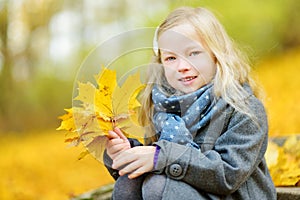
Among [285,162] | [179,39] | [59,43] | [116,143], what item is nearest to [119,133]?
[116,143]

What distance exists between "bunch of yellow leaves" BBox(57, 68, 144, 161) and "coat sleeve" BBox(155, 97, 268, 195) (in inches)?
5.6

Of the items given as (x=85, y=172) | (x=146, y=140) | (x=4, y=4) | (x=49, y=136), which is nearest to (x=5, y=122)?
(x=49, y=136)

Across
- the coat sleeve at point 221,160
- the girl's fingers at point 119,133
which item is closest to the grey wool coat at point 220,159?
the coat sleeve at point 221,160

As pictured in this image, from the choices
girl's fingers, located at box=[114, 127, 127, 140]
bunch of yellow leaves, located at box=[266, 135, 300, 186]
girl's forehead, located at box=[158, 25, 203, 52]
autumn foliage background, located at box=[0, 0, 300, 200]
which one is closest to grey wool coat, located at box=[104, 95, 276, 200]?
girl's fingers, located at box=[114, 127, 127, 140]

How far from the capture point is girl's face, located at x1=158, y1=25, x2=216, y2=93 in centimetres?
149

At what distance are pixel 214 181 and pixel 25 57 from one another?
5234 millimetres

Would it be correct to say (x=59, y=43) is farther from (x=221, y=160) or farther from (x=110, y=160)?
(x=221, y=160)

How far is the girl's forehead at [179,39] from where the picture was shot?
4.88 feet

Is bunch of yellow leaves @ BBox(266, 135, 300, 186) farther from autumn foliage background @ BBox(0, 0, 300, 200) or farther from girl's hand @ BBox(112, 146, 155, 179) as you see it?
autumn foliage background @ BBox(0, 0, 300, 200)

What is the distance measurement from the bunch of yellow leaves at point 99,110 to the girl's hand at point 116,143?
15mm

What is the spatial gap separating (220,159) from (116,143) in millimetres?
283

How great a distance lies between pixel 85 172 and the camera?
4207mm

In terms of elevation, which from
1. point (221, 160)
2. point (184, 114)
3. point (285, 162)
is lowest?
point (285, 162)

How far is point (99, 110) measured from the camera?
4.54 feet
